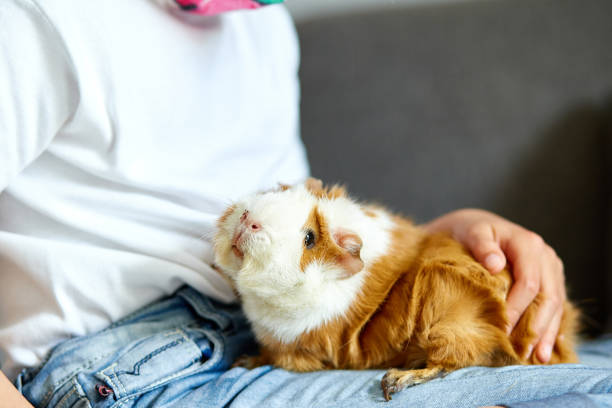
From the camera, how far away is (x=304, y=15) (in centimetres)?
150

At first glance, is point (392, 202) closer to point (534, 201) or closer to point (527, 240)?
point (534, 201)

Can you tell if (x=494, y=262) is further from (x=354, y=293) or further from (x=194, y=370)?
(x=194, y=370)

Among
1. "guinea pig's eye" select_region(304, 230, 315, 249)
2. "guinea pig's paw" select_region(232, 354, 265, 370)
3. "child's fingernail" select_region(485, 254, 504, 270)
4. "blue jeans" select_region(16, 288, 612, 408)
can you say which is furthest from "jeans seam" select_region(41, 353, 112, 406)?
"child's fingernail" select_region(485, 254, 504, 270)

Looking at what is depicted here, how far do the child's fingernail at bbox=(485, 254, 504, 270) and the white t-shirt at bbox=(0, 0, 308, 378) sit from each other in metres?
0.39

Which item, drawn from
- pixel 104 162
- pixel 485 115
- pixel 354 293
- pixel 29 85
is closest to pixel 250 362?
pixel 354 293

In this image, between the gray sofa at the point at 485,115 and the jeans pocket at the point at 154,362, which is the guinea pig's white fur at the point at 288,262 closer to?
the jeans pocket at the point at 154,362

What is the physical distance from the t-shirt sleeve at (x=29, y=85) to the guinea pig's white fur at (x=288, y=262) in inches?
10.0

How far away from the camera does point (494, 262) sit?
712 mm

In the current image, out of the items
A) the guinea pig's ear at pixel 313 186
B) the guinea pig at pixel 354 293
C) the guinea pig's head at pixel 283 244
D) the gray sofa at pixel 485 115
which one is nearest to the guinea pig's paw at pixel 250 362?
the guinea pig at pixel 354 293

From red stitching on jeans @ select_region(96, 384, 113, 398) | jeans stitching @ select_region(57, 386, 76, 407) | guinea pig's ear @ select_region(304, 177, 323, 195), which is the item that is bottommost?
jeans stitching @ select_region(57, 386, 76, 407)

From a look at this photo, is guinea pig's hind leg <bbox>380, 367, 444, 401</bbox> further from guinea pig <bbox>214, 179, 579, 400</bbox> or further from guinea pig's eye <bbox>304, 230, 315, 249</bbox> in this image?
guinea pig's eye <bbox>304, 230, 315, 249</bbox>

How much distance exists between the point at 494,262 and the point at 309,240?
28cm

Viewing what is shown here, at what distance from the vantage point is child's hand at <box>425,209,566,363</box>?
726mm

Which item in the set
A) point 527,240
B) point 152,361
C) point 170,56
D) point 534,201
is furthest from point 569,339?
point 170,56
